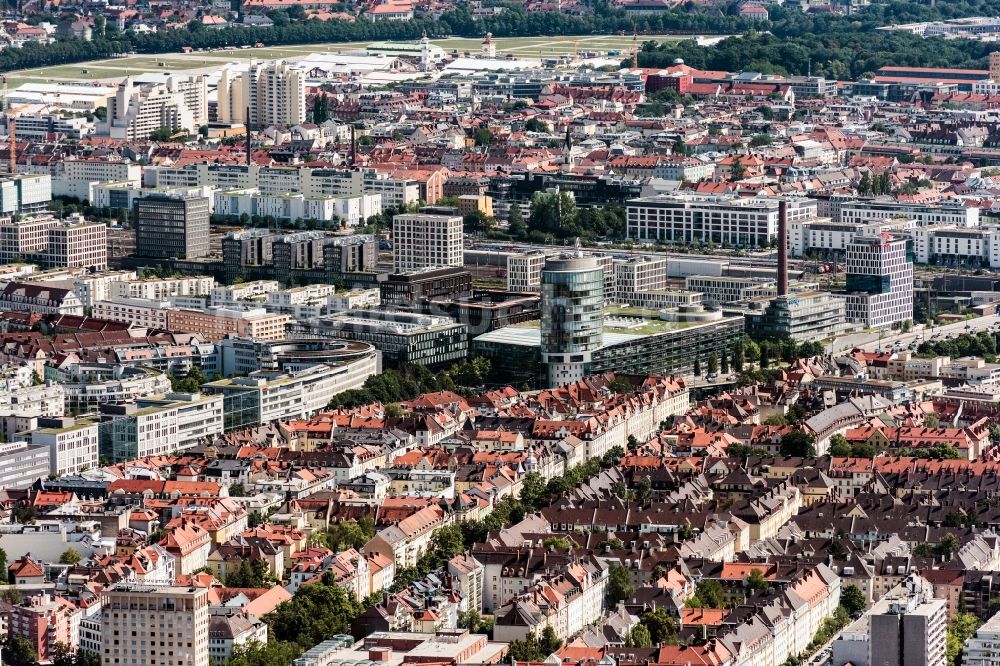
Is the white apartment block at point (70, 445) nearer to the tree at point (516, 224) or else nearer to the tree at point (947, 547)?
the tree at point (947, 547)

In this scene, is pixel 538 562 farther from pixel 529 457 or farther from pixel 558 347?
pixel 558 347

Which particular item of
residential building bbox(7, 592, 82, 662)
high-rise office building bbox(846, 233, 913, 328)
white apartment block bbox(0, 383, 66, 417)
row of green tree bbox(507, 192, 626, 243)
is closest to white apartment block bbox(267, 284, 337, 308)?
high-rise office building bbox(846, 233, 913, 328)

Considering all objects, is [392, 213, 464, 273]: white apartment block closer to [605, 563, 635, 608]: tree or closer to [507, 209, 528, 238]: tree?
[507, 209, 528, 238]: tree

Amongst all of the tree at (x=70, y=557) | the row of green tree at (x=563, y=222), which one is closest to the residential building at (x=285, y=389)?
the tree at (x=70, y=557)

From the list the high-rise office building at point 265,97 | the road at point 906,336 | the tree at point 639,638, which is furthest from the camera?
the high-rise office building at point 265,97

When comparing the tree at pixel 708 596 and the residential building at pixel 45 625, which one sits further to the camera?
the tree at pixel 708 596

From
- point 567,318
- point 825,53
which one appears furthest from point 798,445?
point 825,53

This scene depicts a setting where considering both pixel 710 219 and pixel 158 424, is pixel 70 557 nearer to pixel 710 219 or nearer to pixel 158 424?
pixel 158 424
